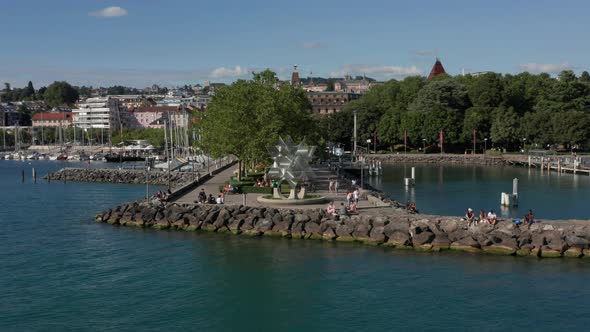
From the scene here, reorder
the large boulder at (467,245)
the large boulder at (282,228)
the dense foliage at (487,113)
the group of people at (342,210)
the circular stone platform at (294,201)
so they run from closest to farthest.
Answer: the large boulder at (467,245) < the large boulder at (282,228) < the group of people at (342,210) < the circular stone platform at (294,201) < the dense foliage at (487,113)

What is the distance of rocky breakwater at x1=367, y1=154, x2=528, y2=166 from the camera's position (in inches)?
4364

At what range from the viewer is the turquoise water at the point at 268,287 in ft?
88.1

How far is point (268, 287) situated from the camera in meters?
31.0

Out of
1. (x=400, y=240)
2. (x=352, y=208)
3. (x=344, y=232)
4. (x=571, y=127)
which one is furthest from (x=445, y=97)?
(x=400, y=240)

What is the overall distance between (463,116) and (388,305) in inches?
3997

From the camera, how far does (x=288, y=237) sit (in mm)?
41250

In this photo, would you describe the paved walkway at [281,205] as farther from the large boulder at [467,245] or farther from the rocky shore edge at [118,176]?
the rocky shore edge at [118,176]

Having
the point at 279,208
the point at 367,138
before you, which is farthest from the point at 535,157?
the point at 279,208

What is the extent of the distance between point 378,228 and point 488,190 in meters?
33.5

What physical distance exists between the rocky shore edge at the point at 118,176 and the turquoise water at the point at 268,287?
36720 mm

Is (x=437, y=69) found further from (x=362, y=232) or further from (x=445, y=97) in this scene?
(x=362, y=232)

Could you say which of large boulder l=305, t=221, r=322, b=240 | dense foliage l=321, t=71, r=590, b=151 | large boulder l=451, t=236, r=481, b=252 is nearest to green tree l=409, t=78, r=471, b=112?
dense foliage l=321, t=71, r=590, b=151

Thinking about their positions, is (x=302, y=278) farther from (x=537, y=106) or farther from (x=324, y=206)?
(x=537, y=106)

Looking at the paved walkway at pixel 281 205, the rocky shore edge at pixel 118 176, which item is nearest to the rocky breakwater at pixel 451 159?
the rocky shore edge at pixel 118 176
